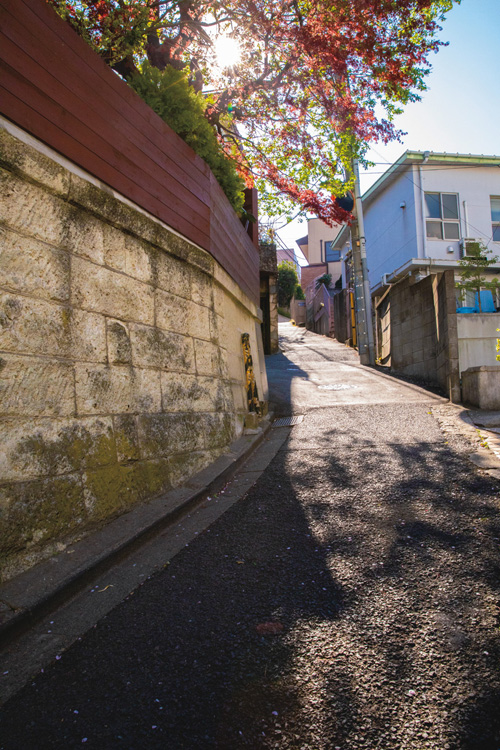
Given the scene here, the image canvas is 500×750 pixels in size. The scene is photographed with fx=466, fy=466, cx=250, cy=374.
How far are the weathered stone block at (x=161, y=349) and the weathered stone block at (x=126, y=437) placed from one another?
55 centimetres

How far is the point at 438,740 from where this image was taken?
165 centimetres

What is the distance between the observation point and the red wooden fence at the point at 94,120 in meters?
3.09

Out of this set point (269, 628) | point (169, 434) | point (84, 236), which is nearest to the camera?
point (269, 628)

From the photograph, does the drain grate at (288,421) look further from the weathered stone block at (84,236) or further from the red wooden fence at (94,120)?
the weathered stone block at (84,236)

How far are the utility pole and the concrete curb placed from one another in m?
11.9

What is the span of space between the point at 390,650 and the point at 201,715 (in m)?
0.91

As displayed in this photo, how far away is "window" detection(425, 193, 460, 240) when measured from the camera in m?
17.6

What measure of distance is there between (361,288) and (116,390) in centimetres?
1360

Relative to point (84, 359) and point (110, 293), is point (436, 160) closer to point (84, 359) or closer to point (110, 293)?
point (110, 293)

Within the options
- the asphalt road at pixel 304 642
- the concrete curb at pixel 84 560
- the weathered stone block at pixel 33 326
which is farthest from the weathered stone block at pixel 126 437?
the asphalt road at pixel 304 642

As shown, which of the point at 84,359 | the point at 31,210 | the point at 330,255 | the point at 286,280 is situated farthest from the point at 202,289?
the point at 330,255

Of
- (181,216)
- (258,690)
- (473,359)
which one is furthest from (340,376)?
(258,690)

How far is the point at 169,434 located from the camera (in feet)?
14.6

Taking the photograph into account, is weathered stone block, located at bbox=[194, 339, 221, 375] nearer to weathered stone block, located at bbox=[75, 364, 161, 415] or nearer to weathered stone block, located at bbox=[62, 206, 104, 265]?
weathered stone block, located at bbox=[75, 364, 161, 415]
